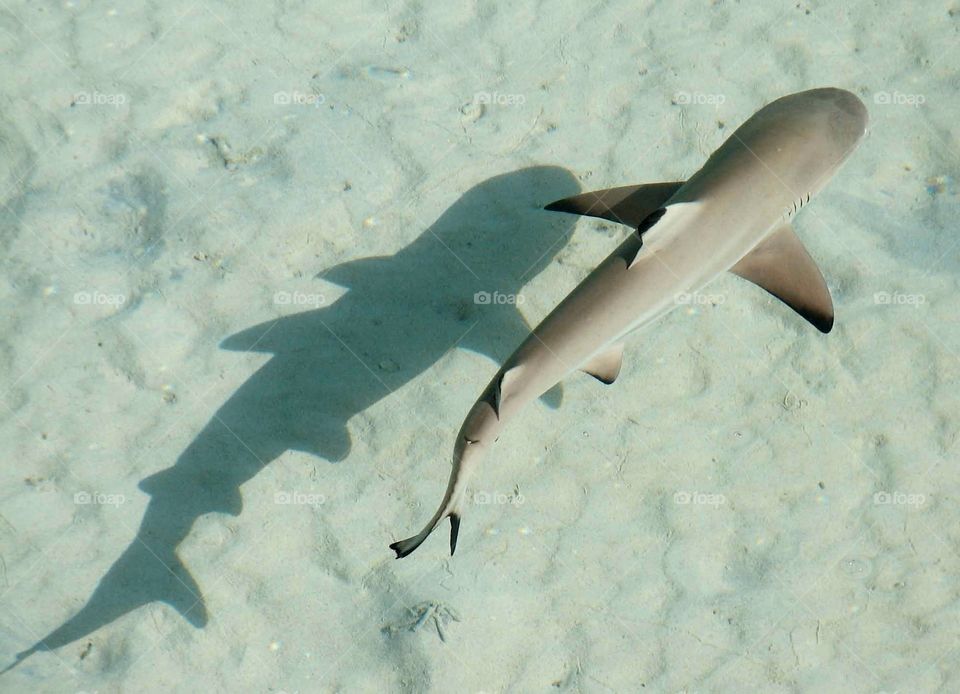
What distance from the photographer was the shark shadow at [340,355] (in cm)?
482

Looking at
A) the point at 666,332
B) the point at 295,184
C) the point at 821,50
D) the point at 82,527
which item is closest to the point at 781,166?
the point at 666,332

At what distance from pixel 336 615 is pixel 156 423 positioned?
5.71 ft

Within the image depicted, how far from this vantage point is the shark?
3.76 meters

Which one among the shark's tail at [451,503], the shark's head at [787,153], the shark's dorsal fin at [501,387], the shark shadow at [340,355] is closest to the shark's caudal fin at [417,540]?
the shark's tail at [451,503]

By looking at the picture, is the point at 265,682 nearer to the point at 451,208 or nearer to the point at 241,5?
the point at 451,208

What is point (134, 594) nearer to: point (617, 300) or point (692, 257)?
point (617, 300)

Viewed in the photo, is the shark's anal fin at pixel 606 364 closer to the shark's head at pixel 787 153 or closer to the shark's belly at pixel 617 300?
the shark's belly at pixel 617 300

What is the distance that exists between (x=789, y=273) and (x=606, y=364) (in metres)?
1.23

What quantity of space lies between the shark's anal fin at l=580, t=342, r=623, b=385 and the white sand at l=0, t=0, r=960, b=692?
0.71 m

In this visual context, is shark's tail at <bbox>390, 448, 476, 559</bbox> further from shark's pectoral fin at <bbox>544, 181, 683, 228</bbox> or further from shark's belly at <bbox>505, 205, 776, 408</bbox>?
shark's pectoral fin at <bbox>544, 181, 683, 228</bbox>

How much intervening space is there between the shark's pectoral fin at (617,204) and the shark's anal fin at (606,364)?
92 cm

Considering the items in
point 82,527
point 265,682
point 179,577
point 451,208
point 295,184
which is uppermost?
point 295,184

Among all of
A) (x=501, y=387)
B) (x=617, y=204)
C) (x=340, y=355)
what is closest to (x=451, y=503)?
(x=501, y=387)

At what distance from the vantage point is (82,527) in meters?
4.82
